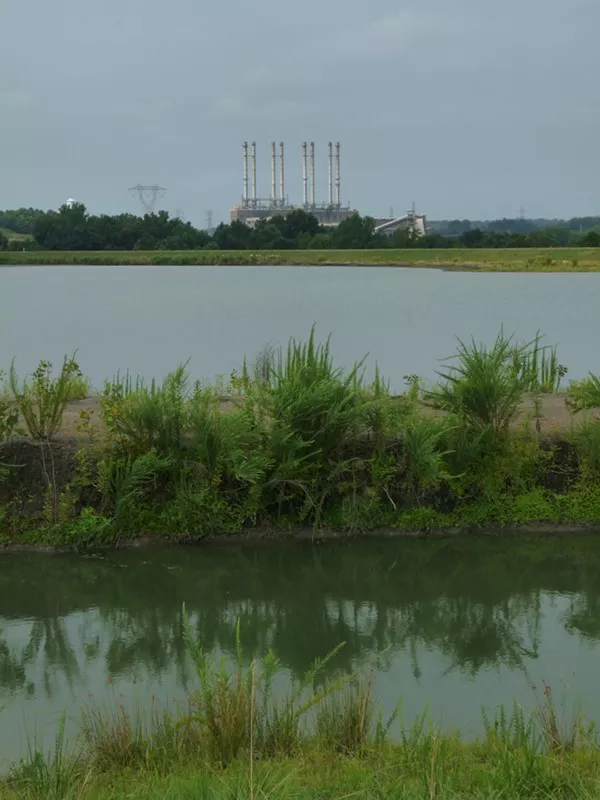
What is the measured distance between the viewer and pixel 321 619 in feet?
21.5

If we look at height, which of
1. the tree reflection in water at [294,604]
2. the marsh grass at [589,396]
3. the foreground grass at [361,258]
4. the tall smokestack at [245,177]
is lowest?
the tree reflection in water at [294,604]

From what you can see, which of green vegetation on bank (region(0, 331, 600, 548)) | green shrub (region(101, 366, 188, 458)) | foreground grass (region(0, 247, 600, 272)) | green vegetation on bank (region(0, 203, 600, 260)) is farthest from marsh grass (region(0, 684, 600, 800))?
green vegetation on bank (region(0, 203, 600, 260))

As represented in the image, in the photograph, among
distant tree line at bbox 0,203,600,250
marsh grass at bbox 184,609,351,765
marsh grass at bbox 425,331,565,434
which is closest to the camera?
marsh grass at bbox 184,609,351,765

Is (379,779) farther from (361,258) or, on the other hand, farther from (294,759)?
(361,258)

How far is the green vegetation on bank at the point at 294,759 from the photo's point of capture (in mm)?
3428

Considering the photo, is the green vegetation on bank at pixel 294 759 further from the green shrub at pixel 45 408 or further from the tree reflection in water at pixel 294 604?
the green shrub at pixel 45 408

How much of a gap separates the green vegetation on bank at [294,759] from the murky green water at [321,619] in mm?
657

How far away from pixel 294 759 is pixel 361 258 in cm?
6357

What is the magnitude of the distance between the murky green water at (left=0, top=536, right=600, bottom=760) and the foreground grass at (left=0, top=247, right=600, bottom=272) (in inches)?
1788

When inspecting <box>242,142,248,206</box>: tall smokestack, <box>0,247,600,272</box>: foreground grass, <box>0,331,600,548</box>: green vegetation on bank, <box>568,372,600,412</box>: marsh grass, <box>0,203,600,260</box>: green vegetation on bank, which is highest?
<box>242,142,248,206</box>: tall smokestack

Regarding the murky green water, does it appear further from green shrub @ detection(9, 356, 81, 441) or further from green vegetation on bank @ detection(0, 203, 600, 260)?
green vegetation on bank @ detection(0, 203, 600, 260)

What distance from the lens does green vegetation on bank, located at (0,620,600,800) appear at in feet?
11.2

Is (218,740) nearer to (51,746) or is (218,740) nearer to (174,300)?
(51,746)

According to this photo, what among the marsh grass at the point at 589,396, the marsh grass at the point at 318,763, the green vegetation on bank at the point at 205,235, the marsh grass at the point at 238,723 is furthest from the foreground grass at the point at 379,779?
the green vegetation on bank at the point at 205,235
